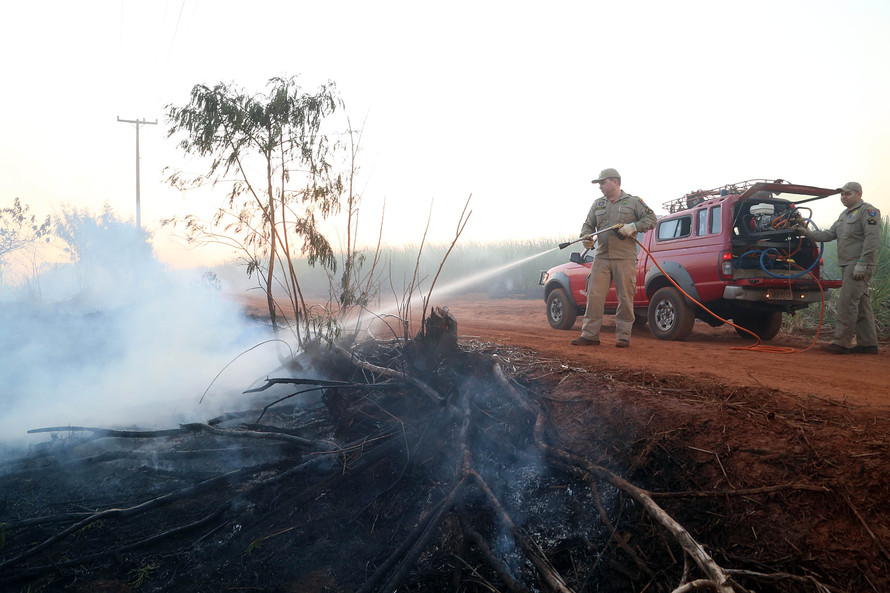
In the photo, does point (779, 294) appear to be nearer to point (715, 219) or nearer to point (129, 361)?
point (715, 219)

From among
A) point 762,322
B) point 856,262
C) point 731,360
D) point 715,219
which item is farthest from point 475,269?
point 731,360

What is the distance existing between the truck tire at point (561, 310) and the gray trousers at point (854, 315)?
410cm

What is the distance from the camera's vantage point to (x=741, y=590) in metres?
2.17

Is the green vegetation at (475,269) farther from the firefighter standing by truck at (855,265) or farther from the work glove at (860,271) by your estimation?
the work glove at (860,271)

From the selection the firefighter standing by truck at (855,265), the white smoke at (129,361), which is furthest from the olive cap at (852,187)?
the white smoke at (129,361)

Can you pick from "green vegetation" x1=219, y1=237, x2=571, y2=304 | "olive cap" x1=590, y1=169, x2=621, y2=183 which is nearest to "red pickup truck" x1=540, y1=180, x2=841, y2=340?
"olive cap" x1=590, y1=169, x2=621, y2=183

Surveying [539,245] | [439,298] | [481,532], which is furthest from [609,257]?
[539,245]

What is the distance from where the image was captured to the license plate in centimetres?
715

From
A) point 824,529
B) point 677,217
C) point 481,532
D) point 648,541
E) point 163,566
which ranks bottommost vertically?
point 163,566

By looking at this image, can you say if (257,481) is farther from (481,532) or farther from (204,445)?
(481,532)

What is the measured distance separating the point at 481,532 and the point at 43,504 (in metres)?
3.50

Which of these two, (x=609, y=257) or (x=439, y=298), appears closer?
(x=609, y=257)

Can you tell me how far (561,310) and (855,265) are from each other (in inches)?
182

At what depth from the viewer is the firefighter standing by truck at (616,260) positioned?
709 centimetres
